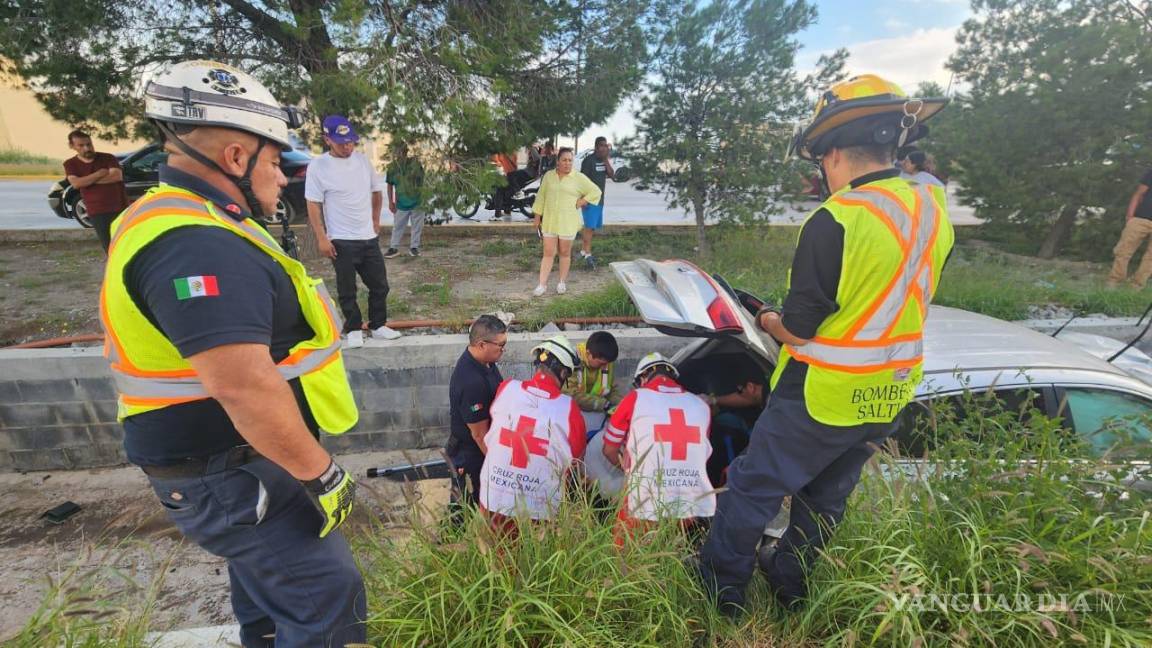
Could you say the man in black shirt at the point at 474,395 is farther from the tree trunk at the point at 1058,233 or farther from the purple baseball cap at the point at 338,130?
the tree trunk at the point at 1058,233

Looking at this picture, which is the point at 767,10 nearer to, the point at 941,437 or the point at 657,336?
the point at 657,336

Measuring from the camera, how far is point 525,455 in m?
2.40

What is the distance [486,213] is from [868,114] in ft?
35.1

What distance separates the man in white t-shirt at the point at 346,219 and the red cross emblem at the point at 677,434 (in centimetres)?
261

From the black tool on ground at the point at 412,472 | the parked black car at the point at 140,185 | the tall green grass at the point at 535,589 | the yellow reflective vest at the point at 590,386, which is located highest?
the parked black car at the point at 140,185

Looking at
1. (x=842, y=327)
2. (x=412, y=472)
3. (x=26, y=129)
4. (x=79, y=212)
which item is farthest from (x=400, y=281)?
(x=26, y=129)

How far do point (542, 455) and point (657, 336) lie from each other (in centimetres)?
201

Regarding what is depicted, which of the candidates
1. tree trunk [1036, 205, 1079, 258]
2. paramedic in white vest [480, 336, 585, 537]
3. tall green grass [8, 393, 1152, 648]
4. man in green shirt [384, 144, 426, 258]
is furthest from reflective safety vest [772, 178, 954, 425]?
tree trunk [1036, 205, 1079, 258]

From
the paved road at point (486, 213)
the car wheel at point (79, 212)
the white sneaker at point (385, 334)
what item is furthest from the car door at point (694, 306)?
the car wheel at point (79, 212)

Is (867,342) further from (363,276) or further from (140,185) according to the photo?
(140,185)

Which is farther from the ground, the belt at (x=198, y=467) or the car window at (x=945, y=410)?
the belt at (x=198, y=467)

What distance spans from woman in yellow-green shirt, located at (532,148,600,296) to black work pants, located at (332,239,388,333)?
5.50 feet

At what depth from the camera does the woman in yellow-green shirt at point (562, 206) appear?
18.8 feet

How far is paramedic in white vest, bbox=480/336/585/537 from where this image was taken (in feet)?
7.75
